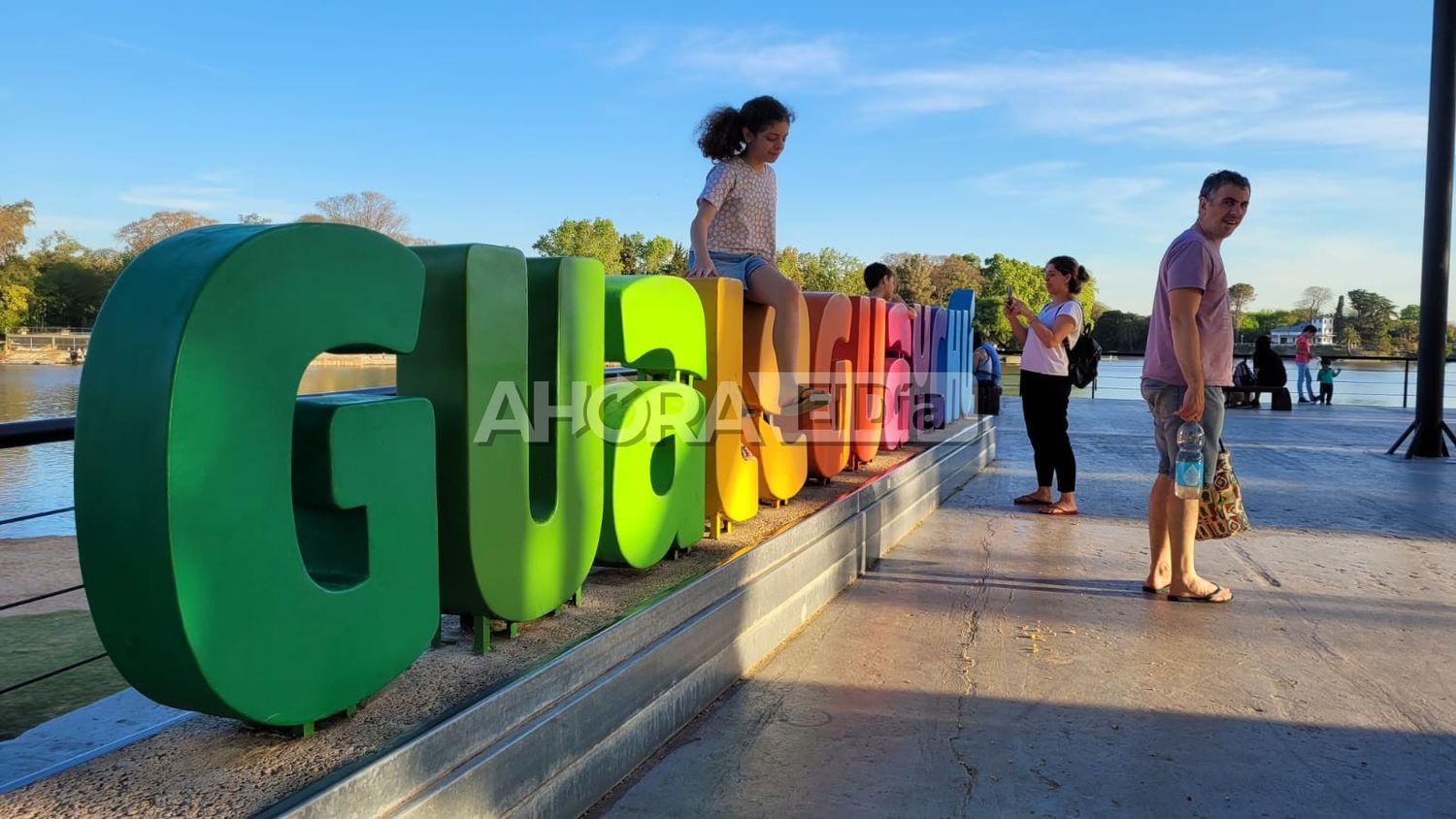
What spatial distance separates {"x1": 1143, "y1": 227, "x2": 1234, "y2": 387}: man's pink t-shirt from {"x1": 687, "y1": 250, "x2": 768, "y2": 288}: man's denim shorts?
2006 mm

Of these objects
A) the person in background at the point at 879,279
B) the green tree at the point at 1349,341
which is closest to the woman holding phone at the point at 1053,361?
the person in background at the point at 879,279

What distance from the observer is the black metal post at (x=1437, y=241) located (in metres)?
10.4

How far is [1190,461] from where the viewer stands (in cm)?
467

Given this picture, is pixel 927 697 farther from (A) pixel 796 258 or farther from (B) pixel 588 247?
(B) pixel 588 247

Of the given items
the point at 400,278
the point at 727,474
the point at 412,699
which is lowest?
the point at 412,699

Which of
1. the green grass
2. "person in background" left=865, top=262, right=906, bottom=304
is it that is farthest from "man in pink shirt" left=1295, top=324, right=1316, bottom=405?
the green grass

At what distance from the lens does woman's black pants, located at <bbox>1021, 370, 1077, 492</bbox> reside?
279 inches

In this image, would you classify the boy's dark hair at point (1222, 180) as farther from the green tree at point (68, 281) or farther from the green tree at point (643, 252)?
the green tree at point (643, 252)

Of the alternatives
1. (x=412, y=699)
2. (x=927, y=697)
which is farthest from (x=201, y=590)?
(x=927, y=697)

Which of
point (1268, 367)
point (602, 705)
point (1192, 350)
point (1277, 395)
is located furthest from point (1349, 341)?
point (602, 705)

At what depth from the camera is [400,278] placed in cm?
250

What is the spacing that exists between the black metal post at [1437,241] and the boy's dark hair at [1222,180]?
7.81 metres

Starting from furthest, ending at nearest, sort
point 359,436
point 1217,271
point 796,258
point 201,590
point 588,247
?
1. point 588,247
2. point 796,258
3. point 1217,271
4. point 359,436
5. point 201,590

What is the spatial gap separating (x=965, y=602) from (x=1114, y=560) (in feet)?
4.65
